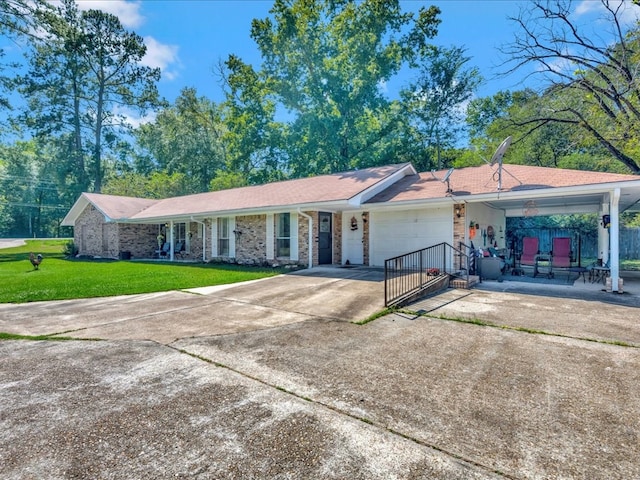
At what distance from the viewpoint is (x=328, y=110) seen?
23734 millimetres

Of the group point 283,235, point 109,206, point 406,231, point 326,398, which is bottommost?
point 326,398

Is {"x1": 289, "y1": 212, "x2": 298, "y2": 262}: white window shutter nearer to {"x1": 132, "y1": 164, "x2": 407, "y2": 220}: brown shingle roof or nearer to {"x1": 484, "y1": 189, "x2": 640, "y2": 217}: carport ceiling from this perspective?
{"x1": 132, "y1": 164, "x2": 407, "y2": 220}: brown shingle roof

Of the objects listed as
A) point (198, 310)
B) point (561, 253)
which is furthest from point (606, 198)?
point (198, 310)

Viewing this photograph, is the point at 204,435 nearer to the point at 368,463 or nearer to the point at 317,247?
the point at 368,463

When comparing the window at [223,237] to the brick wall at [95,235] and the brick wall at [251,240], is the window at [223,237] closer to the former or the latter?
the brick wall at [251,240]

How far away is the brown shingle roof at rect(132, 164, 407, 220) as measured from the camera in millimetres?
12035

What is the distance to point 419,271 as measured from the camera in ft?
31.7

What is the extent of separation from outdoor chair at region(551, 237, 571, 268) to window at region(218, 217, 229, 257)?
1260 cm

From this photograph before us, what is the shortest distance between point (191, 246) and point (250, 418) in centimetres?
1577

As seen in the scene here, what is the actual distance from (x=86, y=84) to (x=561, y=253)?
38.2m

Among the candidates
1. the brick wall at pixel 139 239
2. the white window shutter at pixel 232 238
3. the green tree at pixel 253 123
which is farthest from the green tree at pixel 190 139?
the white window shutter at pixel 232 238

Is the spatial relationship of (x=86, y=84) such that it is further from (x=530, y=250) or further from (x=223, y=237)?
(x=530, y=250)

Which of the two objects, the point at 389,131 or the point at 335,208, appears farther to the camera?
the point at 389,131

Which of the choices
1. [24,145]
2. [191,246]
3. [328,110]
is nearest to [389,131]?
[328,110]
